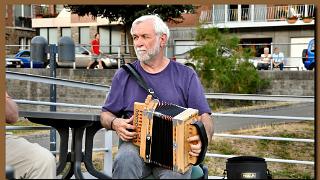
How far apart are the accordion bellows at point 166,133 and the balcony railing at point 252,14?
25985mm

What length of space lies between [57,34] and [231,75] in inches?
851

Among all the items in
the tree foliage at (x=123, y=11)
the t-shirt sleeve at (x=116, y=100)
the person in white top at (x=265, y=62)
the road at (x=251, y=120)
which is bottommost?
the road at (x=251, y=120)

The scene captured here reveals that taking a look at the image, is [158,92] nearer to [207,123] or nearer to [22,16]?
[207,123]

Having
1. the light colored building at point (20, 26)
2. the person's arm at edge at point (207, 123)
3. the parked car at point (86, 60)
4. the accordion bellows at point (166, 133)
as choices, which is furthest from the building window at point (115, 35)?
the accordion bellows at point (166, 133)

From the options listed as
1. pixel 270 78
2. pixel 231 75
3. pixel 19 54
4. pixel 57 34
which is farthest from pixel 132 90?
pixel 57 34

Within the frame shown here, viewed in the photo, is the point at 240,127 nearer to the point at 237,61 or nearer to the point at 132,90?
the point at 237,61

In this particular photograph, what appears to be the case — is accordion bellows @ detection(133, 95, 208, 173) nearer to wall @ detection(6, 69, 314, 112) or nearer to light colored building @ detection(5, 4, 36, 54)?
wall @ detection(6, 69, 314, 112)

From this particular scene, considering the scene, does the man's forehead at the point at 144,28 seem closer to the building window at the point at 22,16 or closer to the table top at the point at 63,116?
the table top at the point at 63,116

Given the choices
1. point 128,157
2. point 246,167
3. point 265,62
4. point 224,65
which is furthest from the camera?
point 265,62

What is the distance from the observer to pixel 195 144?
2631 mm

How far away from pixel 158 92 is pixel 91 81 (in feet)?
56.2

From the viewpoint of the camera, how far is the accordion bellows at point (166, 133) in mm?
2572

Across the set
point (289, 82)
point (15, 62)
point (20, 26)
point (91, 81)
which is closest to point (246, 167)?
point (289, 82)

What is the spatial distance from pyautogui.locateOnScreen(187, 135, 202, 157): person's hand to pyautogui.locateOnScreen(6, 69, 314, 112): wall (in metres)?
14.4
